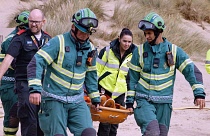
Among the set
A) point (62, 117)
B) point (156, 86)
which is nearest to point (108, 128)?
point (156, 86)

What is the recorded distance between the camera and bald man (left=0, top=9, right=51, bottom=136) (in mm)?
7711

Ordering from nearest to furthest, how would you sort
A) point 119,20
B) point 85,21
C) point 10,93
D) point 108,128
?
point 85,21
point 10,93
point 108,128
point 119,20

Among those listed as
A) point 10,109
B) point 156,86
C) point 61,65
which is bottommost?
point 10,109

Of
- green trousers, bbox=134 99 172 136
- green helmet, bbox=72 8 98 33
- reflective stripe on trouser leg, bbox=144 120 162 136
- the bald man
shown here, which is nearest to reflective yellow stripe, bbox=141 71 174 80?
green trousers, bbox=134 99 172 136

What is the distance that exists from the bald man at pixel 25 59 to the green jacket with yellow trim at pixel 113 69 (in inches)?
48.8

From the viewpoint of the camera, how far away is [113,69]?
891 centimetres

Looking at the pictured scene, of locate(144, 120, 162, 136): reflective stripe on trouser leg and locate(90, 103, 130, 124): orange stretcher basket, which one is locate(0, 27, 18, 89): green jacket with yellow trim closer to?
locate(90, 103, 130, 124): orange stretcher basket

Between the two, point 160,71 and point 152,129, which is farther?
point 160,71

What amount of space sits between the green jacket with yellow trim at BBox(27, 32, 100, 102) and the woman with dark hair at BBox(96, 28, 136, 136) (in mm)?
2221

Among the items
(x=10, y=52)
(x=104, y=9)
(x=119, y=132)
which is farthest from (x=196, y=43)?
(x=10, y=52)

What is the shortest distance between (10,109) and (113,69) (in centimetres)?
162

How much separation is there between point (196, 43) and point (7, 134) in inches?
493

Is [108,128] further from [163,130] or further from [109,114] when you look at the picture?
[163,130]

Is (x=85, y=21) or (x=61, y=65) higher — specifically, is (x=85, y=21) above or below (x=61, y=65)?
above
